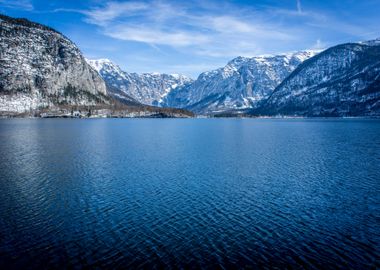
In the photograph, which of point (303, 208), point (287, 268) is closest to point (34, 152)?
point (303, 208)

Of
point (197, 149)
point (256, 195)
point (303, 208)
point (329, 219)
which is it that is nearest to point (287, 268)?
point (329, 219)

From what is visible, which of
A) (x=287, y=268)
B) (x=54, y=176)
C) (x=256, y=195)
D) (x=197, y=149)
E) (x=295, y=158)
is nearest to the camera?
(x=287, y=268)

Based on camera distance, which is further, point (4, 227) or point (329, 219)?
point (329, 219)

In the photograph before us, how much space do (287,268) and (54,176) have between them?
1937 inches

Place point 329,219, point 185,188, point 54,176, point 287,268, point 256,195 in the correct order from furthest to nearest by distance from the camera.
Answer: point 54,176, point 185,188, point 256,195, point 329,219, point 287,268

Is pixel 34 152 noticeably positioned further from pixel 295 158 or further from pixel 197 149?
pixel 295 158

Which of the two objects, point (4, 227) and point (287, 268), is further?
point (4, 227)

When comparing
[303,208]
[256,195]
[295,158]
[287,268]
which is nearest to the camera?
[287,268]

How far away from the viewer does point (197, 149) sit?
350ft

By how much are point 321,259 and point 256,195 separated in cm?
2133

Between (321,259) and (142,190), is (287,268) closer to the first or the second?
(321,259)

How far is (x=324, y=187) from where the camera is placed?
181 feet

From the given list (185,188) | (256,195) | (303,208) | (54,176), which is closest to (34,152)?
(54,176)

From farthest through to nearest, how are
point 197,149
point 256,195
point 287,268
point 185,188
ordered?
point 197,149
point 185,188
point 256,195
point 287,268
